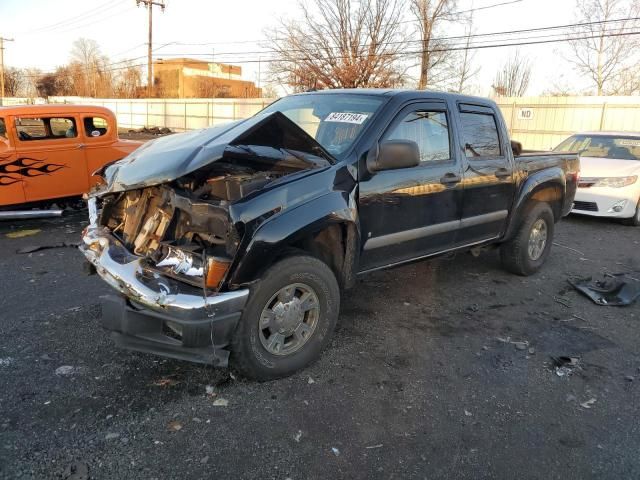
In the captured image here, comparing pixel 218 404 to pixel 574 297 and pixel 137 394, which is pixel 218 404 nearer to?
pixel 137 394

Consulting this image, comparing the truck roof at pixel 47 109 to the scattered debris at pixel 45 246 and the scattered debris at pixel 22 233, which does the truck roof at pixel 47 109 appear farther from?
the scattered debris at pixel 45 246

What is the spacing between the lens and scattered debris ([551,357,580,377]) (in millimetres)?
3623

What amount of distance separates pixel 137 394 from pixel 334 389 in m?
1.27

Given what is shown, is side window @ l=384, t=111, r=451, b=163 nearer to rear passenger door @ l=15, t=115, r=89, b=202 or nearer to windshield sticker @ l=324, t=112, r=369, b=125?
windshield sticker @ l=324, t=112, r=369, b=125

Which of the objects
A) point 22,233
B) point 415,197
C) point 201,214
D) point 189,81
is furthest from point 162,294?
point 189,81

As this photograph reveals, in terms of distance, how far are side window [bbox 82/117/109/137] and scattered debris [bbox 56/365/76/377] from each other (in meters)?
5.72

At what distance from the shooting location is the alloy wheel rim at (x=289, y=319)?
10.5 ft

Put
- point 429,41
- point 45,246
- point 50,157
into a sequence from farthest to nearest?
point 429,41 → point 50,157 → point 45,246

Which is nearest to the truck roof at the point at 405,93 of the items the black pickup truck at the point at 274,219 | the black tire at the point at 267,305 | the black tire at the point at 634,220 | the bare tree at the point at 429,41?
the black pickup truck at the point at 274,219

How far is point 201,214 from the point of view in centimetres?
303

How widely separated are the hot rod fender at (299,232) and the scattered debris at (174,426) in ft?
2.84

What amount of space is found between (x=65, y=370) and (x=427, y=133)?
3364 millimetres

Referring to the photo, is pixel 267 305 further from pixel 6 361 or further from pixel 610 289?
pixel 610 289

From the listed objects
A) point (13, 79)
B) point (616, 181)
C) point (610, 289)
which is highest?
point (13, 79)
